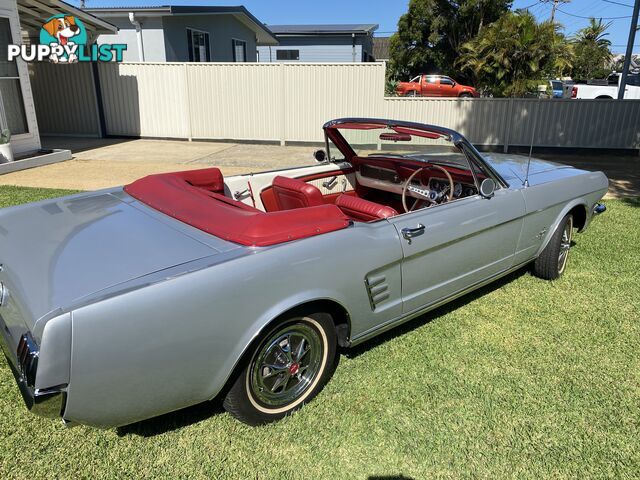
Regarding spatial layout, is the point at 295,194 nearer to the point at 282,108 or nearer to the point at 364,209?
the point at 364,209

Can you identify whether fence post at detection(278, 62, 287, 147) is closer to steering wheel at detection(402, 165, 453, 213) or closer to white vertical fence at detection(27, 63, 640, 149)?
white vertical fence at detection(27, 63, 640, 149)

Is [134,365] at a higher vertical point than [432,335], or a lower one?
higher

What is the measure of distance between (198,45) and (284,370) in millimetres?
17249

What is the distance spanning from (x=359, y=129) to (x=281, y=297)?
204 centimetres

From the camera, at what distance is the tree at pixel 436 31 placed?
2439cm

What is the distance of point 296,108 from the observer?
13.2 m

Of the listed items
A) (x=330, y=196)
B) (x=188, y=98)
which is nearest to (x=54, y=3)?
(x=188, y=98)

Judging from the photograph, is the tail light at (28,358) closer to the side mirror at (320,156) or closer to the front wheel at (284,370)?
the front wheel at (284,370)

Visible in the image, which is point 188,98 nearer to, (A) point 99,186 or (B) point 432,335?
(A) point 99,186

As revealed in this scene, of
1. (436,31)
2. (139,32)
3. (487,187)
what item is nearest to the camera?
(487,187)

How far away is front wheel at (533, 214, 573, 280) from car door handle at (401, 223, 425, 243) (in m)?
1.84

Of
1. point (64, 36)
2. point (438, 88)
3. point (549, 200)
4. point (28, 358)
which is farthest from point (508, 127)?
point (28, 358)

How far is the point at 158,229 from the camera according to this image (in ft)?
8.32

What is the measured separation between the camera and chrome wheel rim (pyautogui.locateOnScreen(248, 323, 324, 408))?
2.41 m
